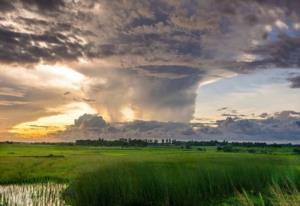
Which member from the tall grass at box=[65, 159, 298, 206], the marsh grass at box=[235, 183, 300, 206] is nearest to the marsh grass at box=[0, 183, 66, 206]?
the tall grass at box=[65, 159, 298, 206]

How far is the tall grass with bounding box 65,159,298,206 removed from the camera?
60.3 feet

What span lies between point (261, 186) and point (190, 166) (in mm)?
3591

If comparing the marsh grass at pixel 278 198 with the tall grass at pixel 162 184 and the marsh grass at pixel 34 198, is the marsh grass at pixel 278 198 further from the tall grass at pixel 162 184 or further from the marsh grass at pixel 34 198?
the marsh grass at pixel 34 198

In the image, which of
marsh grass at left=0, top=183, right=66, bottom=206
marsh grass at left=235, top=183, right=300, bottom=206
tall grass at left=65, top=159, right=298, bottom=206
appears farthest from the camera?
marsh grass at left=0, top=183, right=66, bottom=206

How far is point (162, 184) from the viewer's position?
733 inches

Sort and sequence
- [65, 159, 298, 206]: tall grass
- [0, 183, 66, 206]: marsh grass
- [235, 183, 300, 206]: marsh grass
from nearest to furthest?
[235, 183, 300, 206]: marsh grass → [65, 159, 298, 206]: tall grass → [0, 183, 66, 206]: marsh grass

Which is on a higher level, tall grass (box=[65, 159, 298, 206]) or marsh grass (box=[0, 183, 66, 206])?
tall grass (box=[65, 159, 298, 206])

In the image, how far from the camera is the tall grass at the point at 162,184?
18375 mm

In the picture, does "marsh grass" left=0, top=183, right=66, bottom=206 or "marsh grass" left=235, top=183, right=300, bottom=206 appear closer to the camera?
"marsh grass" left=235, top=183, right=300, bottom=206

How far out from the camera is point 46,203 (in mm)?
21297

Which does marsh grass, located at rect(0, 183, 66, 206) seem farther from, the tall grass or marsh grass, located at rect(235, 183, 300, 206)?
marsh grass, located at rect(235, 183, 300, 206)

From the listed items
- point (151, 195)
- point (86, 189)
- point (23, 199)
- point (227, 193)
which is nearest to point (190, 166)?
point (227, 193)

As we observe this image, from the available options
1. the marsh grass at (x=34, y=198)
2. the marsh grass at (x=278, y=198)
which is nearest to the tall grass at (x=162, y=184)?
the marsh grass at (x=34, y=198)

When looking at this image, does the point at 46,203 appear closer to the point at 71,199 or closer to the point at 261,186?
the point at 71,199
